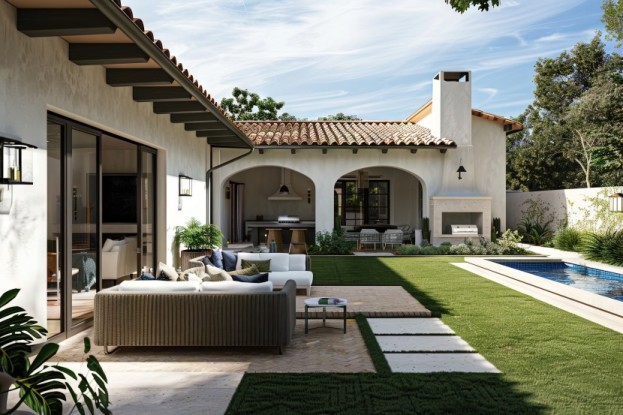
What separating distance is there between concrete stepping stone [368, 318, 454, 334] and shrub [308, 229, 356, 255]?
30.6 feet

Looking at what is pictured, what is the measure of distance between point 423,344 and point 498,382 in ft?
4.81

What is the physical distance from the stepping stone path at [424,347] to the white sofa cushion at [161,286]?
7.22ft

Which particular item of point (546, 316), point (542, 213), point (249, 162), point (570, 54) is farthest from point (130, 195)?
point (570, 54)

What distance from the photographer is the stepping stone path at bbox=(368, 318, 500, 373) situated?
538cm

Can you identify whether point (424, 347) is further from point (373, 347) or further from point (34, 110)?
point (34, 110)

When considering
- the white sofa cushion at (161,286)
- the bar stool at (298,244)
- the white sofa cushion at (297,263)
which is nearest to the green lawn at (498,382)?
the white sofa cushion at (161,286)

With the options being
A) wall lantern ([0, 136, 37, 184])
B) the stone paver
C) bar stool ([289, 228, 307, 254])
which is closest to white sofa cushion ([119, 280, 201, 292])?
wall lantern ([0, 136, 37, 184])

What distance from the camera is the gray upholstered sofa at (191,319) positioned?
5.83 meters

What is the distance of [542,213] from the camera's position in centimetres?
1995

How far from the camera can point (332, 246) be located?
17.0m

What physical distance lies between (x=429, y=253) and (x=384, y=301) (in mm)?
8342

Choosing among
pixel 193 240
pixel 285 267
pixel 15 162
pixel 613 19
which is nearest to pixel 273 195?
pixel 193 240

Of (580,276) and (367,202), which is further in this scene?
(367,202)

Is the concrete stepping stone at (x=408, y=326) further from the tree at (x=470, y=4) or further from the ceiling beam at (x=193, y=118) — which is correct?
the ceiling beam at (x=193, y=118)
